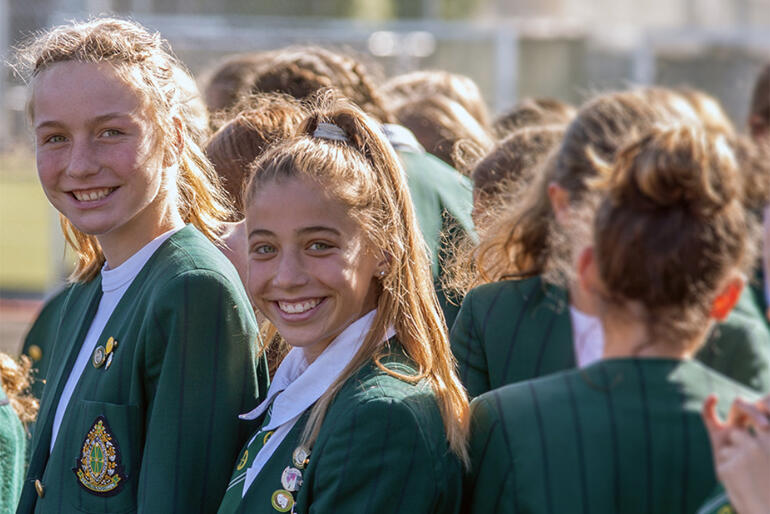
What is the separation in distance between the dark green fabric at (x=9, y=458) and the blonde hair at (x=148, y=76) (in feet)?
1.27

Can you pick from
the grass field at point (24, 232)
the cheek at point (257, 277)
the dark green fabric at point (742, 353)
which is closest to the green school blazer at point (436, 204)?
the cheek at point (257, 277)

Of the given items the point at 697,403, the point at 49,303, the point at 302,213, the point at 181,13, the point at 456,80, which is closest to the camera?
the point at 697,403

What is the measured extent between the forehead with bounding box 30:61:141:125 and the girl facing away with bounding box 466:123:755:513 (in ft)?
3.77

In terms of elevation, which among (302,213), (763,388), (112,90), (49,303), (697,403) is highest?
(112,90)

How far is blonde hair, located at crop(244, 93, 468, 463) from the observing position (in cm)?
210

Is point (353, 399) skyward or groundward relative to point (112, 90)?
groundward

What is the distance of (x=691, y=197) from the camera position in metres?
1.56

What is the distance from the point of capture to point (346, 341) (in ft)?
6.96

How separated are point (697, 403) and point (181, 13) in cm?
1021

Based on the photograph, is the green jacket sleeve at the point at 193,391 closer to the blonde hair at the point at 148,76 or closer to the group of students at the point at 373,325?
the group of students at the point at 373,325

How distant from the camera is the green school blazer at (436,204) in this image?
329 cm

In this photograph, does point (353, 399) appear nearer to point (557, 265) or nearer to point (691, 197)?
point (557, 265)

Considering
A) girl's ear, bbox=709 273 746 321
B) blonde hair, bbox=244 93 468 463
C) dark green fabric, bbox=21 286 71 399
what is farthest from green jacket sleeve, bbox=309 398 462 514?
dark green fabric, bbox=21 286 71 399

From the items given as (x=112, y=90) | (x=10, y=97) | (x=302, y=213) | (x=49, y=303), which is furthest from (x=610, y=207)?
(x=10, y=97)
